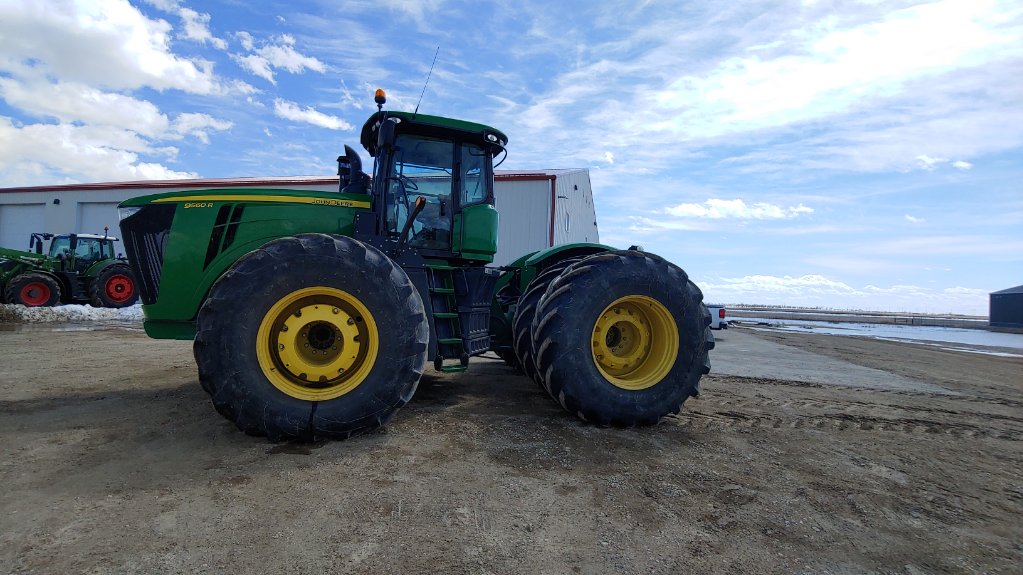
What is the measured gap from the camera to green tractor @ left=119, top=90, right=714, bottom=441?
3.28m

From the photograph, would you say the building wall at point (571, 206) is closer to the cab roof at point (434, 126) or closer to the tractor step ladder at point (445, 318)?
the cab roof at point (434, 126)

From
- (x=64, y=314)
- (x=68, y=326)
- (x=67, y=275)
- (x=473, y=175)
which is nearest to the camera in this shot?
(x=473, y=175)

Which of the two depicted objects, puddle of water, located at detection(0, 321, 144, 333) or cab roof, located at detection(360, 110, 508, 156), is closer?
cab roof, located at detection(360, 110, 508, 156)

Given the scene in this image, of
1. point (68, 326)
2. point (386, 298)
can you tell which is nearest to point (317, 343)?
point (386, 298)

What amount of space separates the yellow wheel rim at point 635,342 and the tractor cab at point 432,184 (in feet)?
4.61

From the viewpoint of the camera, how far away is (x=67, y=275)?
15523 mm

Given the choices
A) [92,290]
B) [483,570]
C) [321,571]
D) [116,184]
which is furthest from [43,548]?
[116,184]

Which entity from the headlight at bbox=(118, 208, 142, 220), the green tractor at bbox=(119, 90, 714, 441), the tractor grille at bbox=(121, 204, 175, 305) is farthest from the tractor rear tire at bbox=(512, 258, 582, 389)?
the headlight at bbox=(118, 208, 142, 220)

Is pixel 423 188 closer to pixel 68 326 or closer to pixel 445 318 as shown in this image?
pixel 445 318

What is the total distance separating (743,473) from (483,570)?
1898 mm

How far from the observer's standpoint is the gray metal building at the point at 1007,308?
29203 millimetres

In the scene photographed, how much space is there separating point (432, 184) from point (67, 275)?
54.9 ft

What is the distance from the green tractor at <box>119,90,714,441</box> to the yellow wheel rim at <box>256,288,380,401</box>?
10 mm

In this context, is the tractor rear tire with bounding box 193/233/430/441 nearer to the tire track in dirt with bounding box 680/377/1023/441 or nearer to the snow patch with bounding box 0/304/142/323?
the tire track in dirt with bounding box 680/377/1023/441
